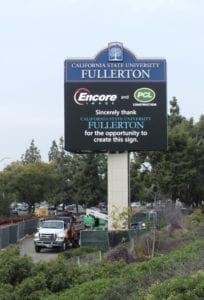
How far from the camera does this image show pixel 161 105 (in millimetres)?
36094

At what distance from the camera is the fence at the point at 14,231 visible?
118 ft

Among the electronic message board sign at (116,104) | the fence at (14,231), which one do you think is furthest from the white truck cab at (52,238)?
the electronic message board sign at (116,104)

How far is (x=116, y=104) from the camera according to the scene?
36.1 meters

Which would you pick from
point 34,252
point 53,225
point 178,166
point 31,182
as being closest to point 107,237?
point 34,252

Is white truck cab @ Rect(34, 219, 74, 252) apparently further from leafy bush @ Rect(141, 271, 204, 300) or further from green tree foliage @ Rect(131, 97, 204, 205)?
leafy bush @ Rect(141, 271, 204, 300)

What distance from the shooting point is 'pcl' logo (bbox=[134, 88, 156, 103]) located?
1422 inches

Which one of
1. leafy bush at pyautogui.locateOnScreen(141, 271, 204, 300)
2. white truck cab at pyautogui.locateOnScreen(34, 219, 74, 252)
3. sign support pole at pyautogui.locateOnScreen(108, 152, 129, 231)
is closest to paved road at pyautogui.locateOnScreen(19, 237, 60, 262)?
white truck cab at pyautogui.locateOnScreen(34, 219, 74, 252)

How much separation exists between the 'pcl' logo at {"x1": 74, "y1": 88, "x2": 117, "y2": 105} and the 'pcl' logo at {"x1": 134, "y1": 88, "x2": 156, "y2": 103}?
1217mm

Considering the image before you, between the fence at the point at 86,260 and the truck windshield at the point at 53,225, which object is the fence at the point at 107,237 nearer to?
the truck windshield at the point at 53,225

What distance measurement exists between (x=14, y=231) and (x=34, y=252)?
4.57 meters

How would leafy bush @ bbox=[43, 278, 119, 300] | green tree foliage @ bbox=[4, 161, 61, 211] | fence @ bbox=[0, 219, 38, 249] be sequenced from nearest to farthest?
1. leafy bush @ bbox=[43, 278, 119, 300]
2. fence @ bbox=[0, 219, 38, 249]
3. green tree foliage @ bbox=[4, 161, 61, 211]

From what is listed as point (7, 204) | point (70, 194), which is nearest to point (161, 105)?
point (7, 204)

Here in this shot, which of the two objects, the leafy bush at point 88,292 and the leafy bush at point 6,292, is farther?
the leafy bush at point 6,292

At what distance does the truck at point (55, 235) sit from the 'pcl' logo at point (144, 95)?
8405 mm
